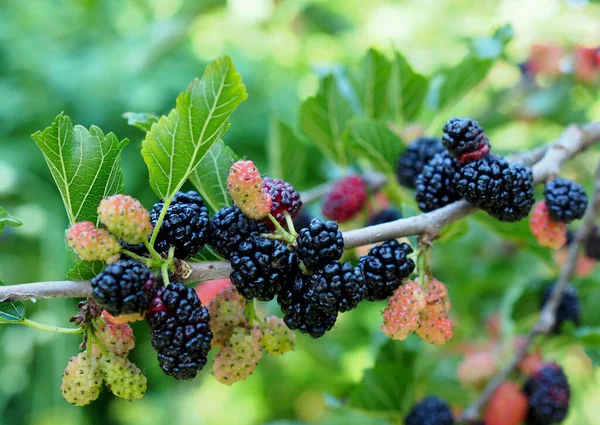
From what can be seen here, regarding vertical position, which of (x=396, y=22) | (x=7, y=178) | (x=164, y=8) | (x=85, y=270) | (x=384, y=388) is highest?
(x=164, y=8)

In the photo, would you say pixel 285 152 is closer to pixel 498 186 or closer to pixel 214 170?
pixel 214 170

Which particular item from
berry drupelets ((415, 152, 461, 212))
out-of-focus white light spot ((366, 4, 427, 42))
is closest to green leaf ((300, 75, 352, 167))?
berry drupelets ((415, 152, 461, 212))

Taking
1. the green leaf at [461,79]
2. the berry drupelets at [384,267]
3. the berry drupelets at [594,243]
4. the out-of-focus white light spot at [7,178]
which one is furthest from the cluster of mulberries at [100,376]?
the out-of-focus white light spot at [7,178]

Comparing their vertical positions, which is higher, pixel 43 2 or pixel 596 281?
pixel 43 2

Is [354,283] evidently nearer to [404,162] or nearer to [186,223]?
[186,223]

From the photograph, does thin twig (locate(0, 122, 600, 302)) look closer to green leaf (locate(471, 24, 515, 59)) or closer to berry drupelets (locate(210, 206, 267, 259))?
berry drupelets (locate(210, 206, 267, 259))

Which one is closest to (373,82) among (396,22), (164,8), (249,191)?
(249,191)

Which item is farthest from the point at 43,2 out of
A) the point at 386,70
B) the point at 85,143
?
the point at 85,143
